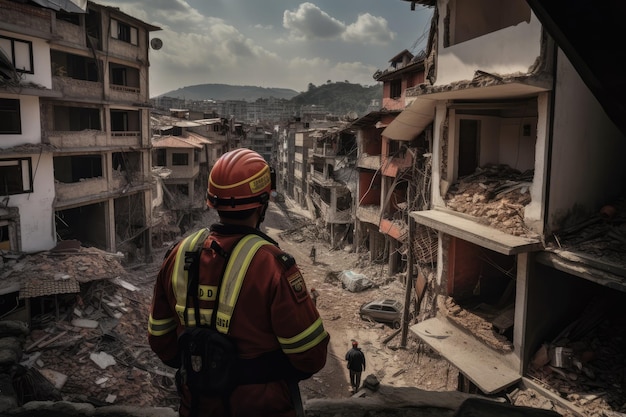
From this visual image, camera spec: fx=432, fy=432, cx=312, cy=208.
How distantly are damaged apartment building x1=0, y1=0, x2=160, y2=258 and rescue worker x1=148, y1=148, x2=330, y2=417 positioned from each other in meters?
11.1

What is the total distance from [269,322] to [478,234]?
734 centimetres

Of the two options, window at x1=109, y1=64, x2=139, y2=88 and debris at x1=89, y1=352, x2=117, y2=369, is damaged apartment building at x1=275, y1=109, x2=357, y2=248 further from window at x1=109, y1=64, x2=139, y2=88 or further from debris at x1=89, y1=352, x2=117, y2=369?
debris at x1=89, y1=352, x2=117, y2=369

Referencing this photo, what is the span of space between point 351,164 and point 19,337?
27.7 metres

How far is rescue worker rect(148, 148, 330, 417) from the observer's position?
2.57 m

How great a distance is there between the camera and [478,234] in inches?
353

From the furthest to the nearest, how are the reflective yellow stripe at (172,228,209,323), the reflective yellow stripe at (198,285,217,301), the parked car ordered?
the parked car, the reflective yellow stripe at (172,228,209,323), the reflective yellow stripe at (198,285,217,301)

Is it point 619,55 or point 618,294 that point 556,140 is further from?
point 619,55

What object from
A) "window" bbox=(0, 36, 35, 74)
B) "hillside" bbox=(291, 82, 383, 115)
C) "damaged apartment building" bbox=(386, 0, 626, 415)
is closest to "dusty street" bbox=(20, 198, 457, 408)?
"damaged apartment building" bbox=(386, 0, 626, 415)

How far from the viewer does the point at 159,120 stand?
42719mm

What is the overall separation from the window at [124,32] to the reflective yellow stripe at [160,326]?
2560cm

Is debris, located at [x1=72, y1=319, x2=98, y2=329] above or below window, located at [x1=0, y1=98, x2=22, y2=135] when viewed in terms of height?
below

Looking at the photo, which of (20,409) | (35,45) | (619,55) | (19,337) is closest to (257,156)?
(619,55)

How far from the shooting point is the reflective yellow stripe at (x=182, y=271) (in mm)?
2812

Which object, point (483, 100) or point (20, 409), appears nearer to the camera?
point (20, 409)
